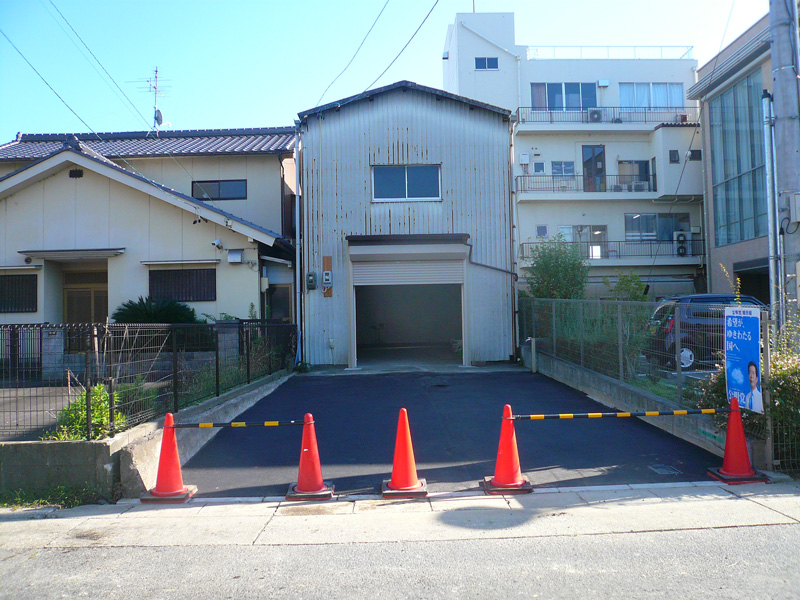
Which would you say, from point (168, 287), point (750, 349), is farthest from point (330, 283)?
point (750, 349)

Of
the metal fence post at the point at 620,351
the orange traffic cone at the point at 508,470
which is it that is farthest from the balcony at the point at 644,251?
the orange traffic cone at the point at 508,470

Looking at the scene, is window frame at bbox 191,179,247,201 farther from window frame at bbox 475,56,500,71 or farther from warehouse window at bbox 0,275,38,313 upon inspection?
window frame at bbox 475,56,500,71

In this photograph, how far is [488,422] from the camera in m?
9.28

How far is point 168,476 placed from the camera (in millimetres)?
6328

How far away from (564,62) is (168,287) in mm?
24374

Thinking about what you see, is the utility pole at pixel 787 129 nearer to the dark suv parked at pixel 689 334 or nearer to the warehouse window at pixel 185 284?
the dark suv parked at pixel 689 334

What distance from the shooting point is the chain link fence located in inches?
262

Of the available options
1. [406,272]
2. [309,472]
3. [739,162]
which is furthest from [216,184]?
Result: [739,162]

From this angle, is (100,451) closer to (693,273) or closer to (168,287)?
(168,287)

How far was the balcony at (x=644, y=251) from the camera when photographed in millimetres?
28375

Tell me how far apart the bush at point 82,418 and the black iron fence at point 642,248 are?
23.7m

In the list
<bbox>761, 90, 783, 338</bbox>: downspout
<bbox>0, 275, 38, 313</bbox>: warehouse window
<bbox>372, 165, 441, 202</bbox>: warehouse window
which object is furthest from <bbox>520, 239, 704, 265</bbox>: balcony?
<bbox>0, 275, 38, 313</bbox>: warehouse window

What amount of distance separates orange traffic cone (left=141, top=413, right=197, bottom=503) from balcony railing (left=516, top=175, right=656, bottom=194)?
24.7 m

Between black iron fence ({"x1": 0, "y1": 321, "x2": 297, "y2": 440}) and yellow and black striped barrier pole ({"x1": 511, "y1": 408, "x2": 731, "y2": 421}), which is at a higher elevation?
black iron fence ({"x1": 0, "y1": 321, "x2": 297, "y2": 440})
